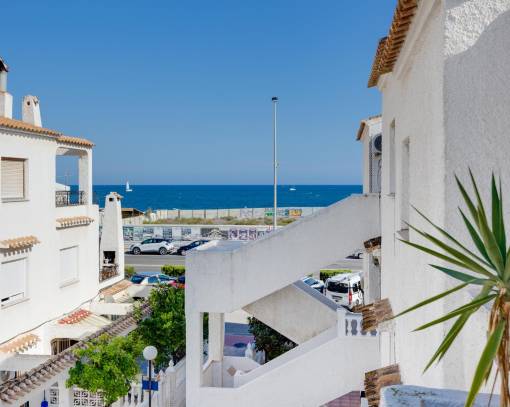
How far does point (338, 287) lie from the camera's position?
2823 centimetres

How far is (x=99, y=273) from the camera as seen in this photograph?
21.0 metres

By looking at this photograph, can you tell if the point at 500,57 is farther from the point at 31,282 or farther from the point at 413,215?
the point at 31,282

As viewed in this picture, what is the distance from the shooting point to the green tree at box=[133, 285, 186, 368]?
50.8 ft

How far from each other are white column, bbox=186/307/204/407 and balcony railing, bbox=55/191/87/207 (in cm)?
846

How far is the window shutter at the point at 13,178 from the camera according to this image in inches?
574

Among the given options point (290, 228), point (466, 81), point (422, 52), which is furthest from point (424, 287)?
point (290, 228)

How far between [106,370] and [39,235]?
6.15m

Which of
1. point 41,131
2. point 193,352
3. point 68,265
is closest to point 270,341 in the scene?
point 193,352

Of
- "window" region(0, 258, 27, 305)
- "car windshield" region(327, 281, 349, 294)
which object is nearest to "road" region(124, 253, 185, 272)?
"car windshield" region(327, 281, 349, 294)

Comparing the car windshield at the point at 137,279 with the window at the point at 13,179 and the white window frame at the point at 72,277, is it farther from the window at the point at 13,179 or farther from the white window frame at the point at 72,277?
the window at the point at 13,179

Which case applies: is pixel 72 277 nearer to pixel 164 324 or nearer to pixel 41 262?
pixel 41 262

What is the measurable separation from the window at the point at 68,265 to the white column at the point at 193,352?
7.50 meters

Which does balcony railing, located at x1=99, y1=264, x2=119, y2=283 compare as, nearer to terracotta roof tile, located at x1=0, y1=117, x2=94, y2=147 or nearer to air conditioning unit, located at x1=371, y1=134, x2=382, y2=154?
terracotta roof tile, located at x1=0, y1=117, x2=94, y2=147

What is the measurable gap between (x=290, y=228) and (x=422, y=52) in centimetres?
625
